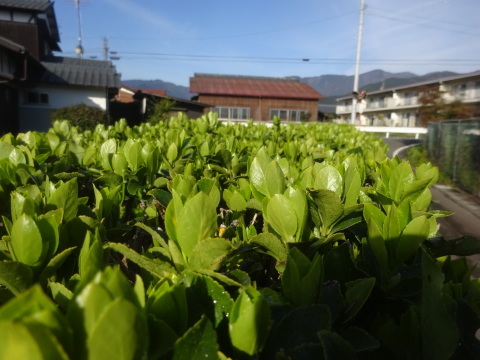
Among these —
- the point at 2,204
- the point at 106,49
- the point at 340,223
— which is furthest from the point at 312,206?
the point at 106,49

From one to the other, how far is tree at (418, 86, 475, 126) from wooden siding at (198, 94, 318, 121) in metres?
21.1

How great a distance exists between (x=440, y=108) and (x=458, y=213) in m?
18.6

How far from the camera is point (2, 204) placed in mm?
1558

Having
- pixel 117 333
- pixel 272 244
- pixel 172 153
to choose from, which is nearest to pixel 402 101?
pixel 172 153

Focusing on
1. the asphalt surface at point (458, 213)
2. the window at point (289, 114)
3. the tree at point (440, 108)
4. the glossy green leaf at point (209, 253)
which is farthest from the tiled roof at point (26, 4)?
the glossy green leaf at point (209, 253)

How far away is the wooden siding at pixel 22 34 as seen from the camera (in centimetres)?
2688

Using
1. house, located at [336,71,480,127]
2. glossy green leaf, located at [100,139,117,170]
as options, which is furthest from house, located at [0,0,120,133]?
house, located at [336,71,480,127]

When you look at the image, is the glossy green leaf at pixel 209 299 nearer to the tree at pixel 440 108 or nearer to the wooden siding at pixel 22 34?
the tree at pixel 440 108

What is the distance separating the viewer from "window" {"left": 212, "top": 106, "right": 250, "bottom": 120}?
156ft

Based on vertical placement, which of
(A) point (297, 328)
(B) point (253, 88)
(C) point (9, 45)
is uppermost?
(B) point (253, 88)

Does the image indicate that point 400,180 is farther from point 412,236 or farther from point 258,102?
point 258,102

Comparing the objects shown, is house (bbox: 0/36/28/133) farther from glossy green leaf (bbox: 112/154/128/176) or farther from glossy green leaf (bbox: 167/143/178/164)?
glossy green leaf (bbox: 112/154/128/176)

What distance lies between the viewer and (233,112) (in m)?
47.9

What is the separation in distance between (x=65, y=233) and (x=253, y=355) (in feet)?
1.93
